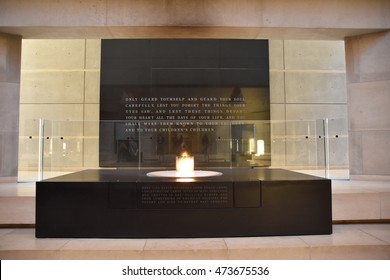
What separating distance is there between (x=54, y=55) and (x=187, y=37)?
14.5 ft

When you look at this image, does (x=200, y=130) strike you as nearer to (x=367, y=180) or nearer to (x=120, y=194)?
(x=367, y=180)

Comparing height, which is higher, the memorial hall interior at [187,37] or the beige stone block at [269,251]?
the memorial hall interior at [187,37]

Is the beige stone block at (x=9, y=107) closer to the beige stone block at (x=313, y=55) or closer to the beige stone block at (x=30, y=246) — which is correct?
the beige stone block at (x=30, y=246)

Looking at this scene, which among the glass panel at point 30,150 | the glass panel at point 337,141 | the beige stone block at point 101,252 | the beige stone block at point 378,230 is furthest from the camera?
the glass panel at point 337,141

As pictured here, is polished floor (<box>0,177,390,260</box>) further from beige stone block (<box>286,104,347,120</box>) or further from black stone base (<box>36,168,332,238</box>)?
beige stone block (<box>286,104,347,120</box>)

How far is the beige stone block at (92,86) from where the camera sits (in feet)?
26.6

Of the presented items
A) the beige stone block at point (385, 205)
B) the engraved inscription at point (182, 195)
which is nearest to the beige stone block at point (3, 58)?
the engraved inscription at point (182, 195)

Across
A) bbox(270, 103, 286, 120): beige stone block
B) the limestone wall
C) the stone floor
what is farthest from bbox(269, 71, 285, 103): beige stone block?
Answer: the stone floor

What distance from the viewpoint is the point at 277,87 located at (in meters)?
8.30

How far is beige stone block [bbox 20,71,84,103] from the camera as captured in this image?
8.09 meters

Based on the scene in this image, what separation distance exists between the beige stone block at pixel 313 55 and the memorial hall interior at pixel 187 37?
A: 142cm

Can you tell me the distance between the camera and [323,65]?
841 cm

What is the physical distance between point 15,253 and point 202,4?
4.84 meters

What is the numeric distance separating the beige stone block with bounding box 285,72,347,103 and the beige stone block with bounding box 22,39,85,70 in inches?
233
